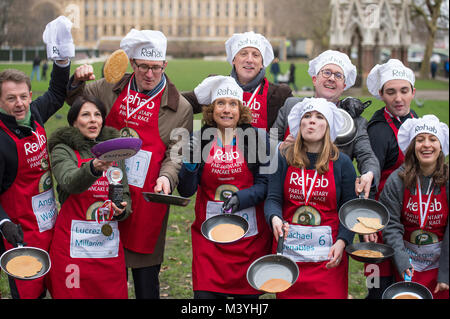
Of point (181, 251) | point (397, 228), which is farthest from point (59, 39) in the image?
point (181, 251)

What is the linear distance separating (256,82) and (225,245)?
1.33 m

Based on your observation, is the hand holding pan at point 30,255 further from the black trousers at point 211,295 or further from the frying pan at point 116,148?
the black trousers at point 211,295

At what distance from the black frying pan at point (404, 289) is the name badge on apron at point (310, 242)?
1.63ft

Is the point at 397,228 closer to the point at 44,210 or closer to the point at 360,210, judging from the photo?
the point at 360,210

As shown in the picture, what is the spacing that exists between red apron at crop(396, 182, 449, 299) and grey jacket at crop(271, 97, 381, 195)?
0.30 metres

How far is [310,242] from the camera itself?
4.14 metres

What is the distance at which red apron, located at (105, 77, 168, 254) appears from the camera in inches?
178

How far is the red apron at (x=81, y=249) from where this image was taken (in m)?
4.23

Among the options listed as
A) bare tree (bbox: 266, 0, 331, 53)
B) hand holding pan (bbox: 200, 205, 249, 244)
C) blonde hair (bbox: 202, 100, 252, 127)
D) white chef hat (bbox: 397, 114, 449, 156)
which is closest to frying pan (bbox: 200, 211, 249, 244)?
hand holding pan (bbox: 200, 205, 249, 244)

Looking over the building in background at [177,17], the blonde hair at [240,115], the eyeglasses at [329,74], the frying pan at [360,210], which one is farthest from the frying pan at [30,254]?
the building in background at [177,17]

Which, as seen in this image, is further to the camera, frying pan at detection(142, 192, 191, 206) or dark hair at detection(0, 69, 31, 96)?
dark hair at detection(0, 69, 31, 96)

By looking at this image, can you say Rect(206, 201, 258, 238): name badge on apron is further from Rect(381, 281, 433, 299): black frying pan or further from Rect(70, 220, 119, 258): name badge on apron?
Rect(381, 281, 433, 299): black frying pan

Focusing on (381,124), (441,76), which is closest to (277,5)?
(441,76)

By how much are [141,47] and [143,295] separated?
1.98m
